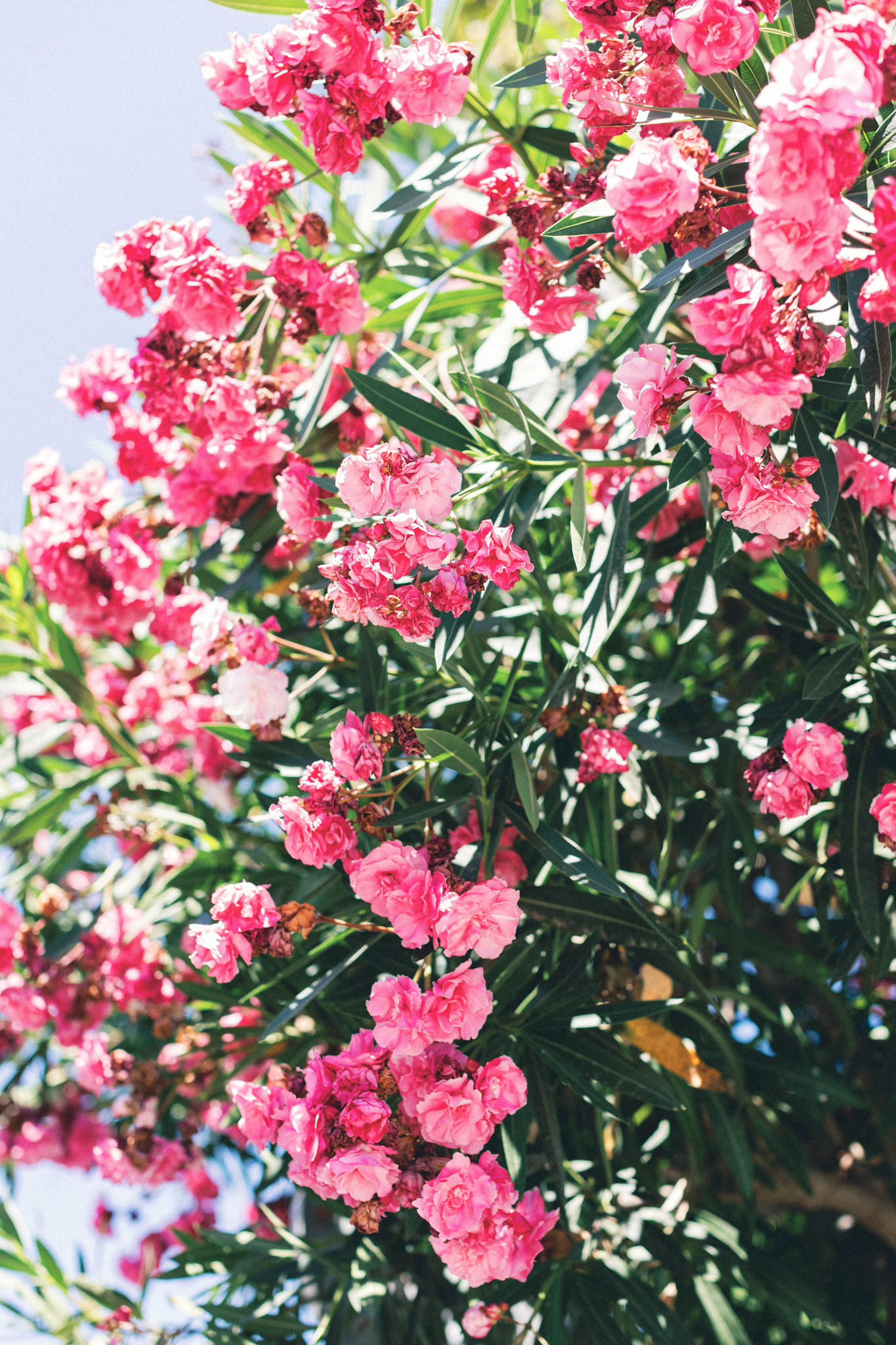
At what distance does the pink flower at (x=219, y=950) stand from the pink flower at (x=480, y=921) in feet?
0.90

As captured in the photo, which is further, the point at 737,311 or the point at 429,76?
the point at 429,76

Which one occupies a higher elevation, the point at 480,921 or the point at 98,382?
the point at 98,382

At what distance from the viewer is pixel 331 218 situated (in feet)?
6.15

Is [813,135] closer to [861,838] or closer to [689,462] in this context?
[689,462]

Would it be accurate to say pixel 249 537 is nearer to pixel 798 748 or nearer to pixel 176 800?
pixel 176 800

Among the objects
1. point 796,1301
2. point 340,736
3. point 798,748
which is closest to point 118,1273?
point 796,1301

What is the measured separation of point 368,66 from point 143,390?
60 cm

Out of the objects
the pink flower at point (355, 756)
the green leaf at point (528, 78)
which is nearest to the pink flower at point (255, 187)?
the green leaf at point (528, 78)

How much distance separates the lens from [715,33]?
3.28 feet

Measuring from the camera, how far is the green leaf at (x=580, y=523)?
4.04ft

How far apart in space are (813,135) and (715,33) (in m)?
0.31

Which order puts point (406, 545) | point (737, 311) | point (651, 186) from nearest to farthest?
point (737, 311), point (651, 186), point (406, 545)

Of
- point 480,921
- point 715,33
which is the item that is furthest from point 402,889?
point 715,33

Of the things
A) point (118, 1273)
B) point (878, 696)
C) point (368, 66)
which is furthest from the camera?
point (118, 1273)
